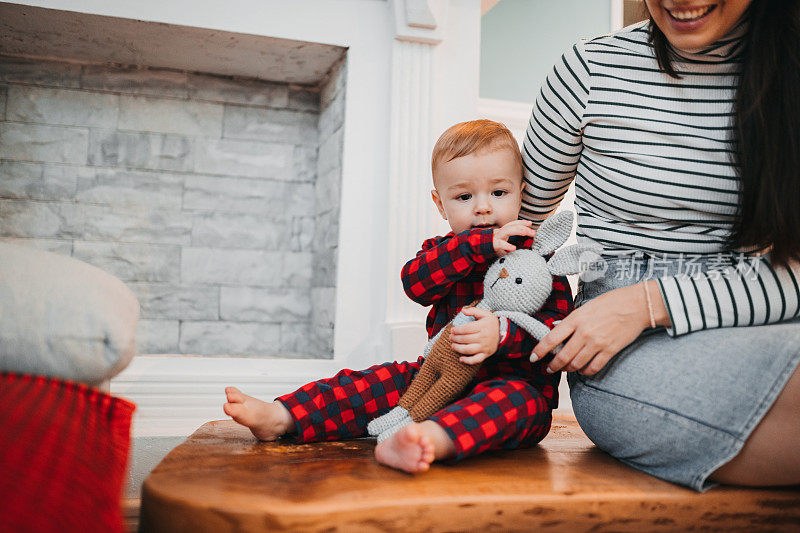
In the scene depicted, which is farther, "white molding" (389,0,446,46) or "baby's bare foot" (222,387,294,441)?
"white molding" (389,0,446,46)

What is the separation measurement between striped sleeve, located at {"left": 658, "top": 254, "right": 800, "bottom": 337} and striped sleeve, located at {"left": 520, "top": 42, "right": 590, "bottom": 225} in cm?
31

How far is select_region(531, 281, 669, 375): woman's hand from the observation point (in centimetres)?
90

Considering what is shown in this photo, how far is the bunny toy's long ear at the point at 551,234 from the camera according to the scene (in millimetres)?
1052

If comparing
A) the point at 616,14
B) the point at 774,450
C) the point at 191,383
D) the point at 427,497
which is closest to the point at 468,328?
the point at 427,497

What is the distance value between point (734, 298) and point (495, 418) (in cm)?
39

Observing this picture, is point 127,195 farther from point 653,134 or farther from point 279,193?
point 653,134

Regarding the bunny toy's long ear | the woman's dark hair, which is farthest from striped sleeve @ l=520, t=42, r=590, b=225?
the woman's dark hair

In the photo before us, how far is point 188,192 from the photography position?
2391 mm

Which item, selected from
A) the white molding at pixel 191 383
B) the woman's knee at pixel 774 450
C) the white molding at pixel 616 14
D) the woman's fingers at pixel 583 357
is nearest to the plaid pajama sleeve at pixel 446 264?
the woman's fingers at pixel 583 357

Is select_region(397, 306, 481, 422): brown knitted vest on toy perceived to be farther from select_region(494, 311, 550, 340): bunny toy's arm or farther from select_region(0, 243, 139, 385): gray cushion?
select_region(0, 243, 139, 385): gray cushion

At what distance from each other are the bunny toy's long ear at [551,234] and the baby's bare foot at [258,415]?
524mm

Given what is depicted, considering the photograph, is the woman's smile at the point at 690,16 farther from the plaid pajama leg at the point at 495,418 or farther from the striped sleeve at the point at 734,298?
the plaid pajama leg at the point at 495,418

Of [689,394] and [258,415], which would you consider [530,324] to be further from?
[258,415]

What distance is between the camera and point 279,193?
2479mm
